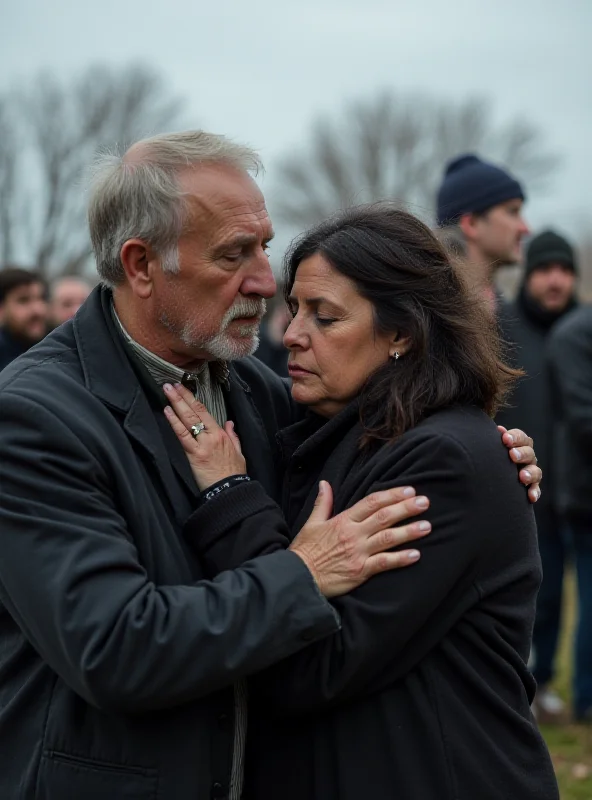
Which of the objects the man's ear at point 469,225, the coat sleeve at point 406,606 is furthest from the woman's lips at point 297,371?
the man's ear at point 469,225

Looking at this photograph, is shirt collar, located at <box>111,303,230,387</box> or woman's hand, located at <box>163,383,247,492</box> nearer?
woman's hand, located at <box>163,383,247,492</box>

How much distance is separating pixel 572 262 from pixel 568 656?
3.03m

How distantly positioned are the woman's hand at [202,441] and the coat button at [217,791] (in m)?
0.73

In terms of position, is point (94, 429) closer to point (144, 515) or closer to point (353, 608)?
point (144, 515)

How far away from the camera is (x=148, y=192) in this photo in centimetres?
282

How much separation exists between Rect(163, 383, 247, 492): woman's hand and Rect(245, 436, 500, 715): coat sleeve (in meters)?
0.44

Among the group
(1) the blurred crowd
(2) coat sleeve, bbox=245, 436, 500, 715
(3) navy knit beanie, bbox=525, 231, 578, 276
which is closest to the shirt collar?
(2) coat sleeve, bbox=245, 436, 500, 715

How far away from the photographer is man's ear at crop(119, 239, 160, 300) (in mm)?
2865

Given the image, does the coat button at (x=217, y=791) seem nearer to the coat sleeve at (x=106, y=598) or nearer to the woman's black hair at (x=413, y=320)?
the coat sleeve at (x=106, y=598)

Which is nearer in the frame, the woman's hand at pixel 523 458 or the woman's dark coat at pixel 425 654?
the woman's dark coat at pixel 425 654

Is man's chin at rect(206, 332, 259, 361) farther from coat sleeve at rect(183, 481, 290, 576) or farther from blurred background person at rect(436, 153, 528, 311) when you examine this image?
blurred background person at rect(436, 153, 528, 311)

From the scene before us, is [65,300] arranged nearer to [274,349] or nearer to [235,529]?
[274,349]

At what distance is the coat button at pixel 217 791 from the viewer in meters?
2.68

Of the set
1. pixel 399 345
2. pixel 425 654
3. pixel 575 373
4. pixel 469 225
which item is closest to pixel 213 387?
pixel 399 345
